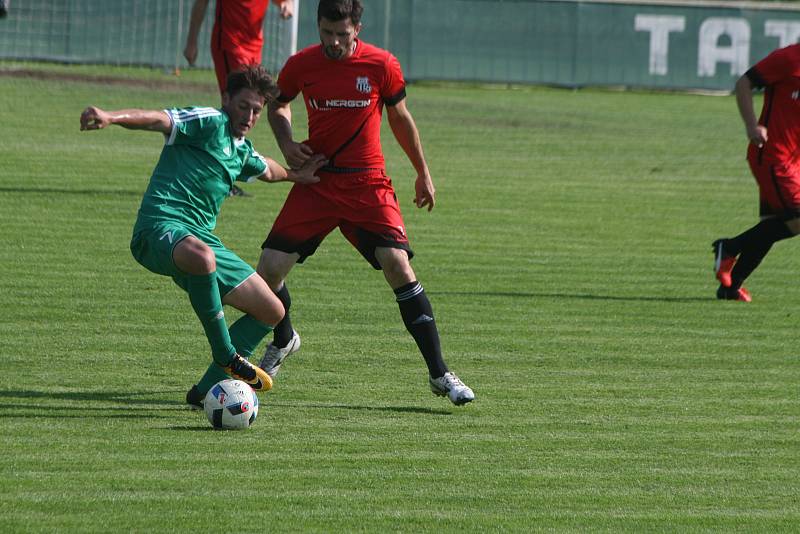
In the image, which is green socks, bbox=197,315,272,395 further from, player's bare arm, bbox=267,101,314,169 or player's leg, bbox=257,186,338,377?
player's bare arm, bbox=267,101,314,169

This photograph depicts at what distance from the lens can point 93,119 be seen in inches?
237

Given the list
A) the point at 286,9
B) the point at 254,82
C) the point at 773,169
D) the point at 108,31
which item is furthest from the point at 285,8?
the point at 108,31

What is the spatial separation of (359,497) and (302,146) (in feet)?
7.93

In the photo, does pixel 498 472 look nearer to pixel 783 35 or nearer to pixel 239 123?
pixel 239 123

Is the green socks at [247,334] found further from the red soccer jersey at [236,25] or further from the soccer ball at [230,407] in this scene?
the red soccer jersey at [236,25]

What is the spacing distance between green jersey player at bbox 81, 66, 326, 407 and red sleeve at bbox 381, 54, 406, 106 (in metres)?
0.77

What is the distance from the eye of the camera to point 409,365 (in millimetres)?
7953

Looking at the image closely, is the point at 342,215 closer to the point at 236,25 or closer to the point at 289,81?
the point at 289,81

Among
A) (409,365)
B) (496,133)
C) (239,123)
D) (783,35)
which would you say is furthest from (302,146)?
(783,35)

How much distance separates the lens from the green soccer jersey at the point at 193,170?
261 inches

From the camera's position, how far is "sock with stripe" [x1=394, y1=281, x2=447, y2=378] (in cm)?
705

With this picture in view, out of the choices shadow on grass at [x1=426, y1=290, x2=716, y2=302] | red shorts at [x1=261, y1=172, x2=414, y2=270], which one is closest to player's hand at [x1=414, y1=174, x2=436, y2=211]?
red shorts at [x1=261, y1=172, x2=414, y2=270]

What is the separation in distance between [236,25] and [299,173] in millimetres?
5878

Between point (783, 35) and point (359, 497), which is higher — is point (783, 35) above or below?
above
